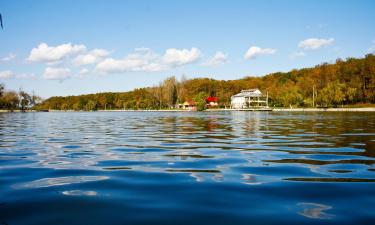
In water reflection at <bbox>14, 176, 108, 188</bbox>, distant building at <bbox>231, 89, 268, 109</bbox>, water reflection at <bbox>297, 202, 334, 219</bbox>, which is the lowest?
water reflection at <bbox>297, 202, 334, 219</bbox>

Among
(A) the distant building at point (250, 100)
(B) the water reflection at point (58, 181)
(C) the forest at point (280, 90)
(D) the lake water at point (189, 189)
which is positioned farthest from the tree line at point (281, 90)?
(B) the water reflection at point (58, 181)

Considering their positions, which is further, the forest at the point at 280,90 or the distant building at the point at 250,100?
the distant building at the point at 250,100

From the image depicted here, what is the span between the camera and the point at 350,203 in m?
4.20

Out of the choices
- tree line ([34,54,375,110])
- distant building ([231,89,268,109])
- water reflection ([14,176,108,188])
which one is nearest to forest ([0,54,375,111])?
tree line ([34,54,375,110])

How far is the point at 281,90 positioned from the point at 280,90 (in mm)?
2082

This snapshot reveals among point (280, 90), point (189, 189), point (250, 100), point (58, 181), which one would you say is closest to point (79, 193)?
point (58, 181)

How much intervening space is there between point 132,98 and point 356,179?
163982mm

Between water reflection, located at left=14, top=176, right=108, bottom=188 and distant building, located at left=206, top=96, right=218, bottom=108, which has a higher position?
distant building, located at left=206, top=96, right=218, bottom=108

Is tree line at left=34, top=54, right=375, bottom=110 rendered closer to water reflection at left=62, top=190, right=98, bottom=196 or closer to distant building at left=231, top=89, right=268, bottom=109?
distant building at left=231, top=89, right=268, bottom=109

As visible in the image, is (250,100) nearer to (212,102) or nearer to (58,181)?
(212,102)

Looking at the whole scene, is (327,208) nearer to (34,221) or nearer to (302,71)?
(34,221)

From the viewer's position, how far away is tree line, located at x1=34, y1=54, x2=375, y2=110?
91.6 meters

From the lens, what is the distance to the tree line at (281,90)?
91.6 m

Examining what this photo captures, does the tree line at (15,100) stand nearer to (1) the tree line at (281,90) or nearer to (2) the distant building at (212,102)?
(1) the tree line at (281,90)
